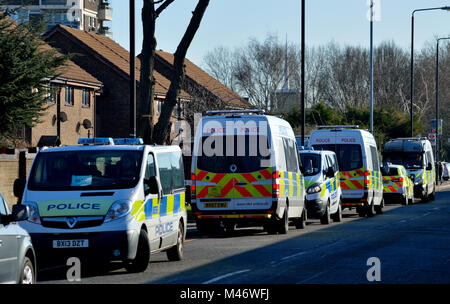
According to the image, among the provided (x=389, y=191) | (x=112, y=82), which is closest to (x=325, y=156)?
(x=389, y=191)

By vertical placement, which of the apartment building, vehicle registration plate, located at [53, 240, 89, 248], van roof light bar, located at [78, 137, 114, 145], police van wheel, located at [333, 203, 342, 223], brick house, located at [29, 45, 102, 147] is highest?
the apartment building

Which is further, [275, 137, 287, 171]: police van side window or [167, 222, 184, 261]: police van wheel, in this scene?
[275, 137, 287, 171]: police van side window

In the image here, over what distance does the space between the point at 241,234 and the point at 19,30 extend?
9.75 m

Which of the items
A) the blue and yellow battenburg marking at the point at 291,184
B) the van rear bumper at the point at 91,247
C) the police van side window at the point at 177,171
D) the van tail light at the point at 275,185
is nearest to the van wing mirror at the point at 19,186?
the van rear bumper at the point at 91,247

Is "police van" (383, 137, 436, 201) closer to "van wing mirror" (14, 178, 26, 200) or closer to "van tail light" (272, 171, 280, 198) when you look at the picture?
"van tail light" (272, 171, 280, 198)

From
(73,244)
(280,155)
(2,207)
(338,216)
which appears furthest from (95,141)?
(338,216)

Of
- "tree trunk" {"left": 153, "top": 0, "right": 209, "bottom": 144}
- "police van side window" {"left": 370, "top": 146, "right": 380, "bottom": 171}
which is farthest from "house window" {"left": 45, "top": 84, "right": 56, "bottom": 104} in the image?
"police van side window" {"left": 370, "top": 146, "right": 380, "bottom": 171}

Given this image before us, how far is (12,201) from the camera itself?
83.8ft

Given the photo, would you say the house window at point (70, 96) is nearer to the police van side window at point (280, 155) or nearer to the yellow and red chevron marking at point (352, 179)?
the yellow and red chevron marking at point (352, 179)

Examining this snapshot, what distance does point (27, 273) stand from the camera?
34.7 feet

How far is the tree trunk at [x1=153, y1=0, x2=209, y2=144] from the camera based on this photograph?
27.9 metres

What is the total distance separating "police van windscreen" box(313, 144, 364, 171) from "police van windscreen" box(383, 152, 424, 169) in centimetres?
1449

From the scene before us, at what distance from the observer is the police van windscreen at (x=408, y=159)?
1735 inches
